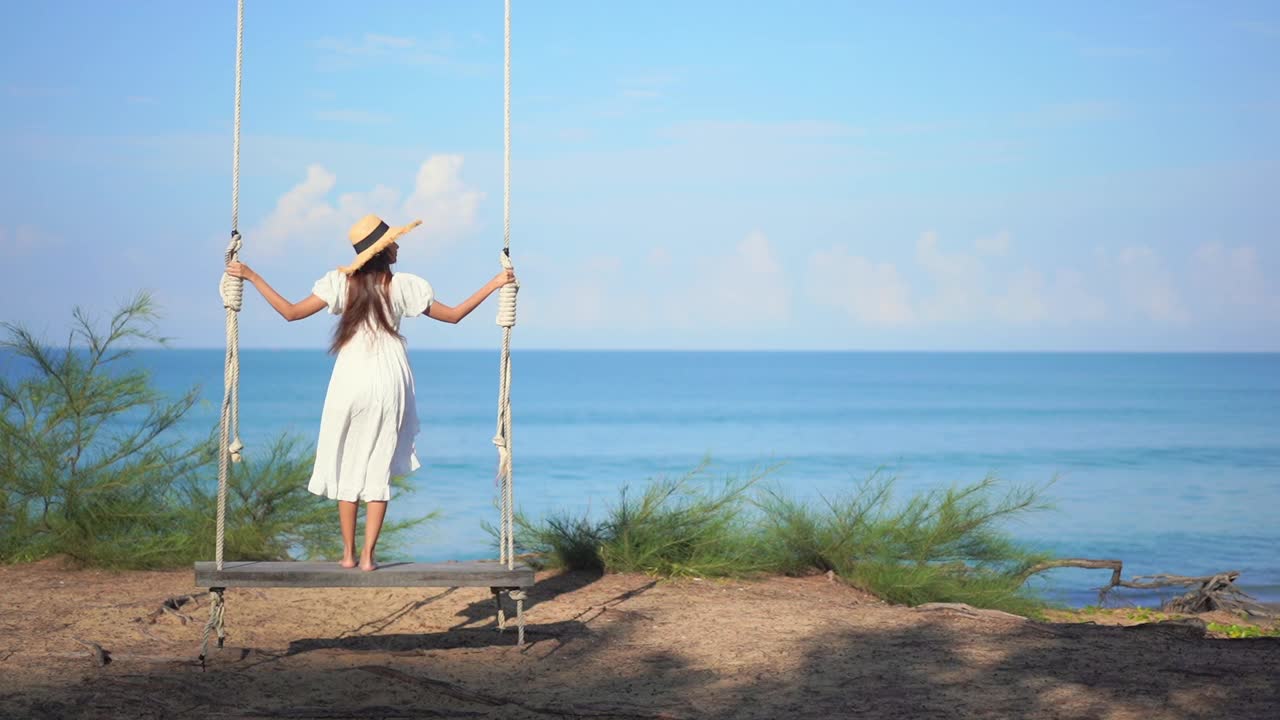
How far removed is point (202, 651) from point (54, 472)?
3345 millimetres

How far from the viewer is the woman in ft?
18.7

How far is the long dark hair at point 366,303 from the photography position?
5.72 m

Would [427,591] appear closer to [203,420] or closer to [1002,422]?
[203,420]

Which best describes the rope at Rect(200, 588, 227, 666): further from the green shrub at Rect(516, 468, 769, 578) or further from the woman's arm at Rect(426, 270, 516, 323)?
the green shrub at Rect(516, 468, 769, 578)

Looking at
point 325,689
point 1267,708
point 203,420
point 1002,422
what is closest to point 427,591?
point 325,689

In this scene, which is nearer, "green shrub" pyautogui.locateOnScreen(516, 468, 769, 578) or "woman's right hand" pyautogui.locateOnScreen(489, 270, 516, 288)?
"woman's right hand" pyautogui.locateOnScreen(489, 270, 516, 288)

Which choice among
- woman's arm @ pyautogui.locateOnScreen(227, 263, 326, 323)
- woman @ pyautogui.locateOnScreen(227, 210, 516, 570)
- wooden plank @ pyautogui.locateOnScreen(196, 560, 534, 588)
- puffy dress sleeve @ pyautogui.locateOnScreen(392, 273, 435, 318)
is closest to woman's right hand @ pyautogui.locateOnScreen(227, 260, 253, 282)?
woman's arm @ pyautogui.locateOnScreen(227, 263, 326, 323)

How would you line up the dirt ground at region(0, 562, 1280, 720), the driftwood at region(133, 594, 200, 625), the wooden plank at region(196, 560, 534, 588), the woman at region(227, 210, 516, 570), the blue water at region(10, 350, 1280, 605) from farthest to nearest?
the blue water at region(10, 350, 1280, 605) → the driftwood at region(133, 594, 200, 625) → the woman at region(227, 210, 516, 570) → the wooden plank at region(196, 560, 534, 588) → the dirt ground at region(0, 562, 1280, 720)

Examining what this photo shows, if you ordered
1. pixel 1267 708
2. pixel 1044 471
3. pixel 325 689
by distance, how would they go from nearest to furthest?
1. pixel 1267 708
2. pixel 325 689
3. pixel 1044 471

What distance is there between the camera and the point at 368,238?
5.71 meters

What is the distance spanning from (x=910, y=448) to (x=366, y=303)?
35217 millimetres

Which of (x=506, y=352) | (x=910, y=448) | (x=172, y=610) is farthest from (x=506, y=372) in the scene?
(x=910, y=448)

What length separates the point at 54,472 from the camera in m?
8.23

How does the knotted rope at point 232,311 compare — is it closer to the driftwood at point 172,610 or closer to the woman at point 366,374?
the woman at point 366,374
